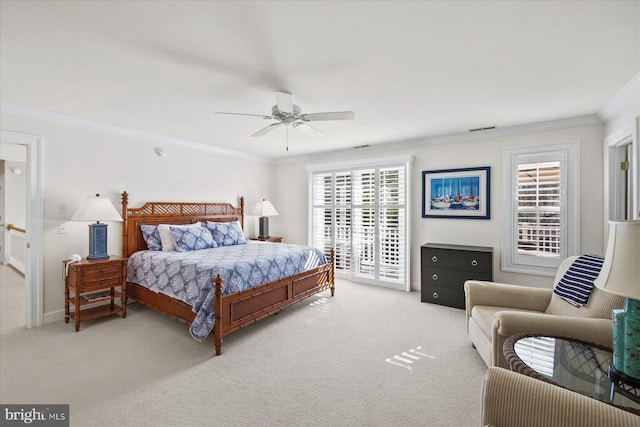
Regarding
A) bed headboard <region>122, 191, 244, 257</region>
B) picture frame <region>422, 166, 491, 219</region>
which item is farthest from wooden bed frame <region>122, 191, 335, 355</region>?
picture frame <region>422, 166, 491, 219</region>

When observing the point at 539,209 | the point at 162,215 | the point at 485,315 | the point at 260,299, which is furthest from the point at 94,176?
the point at 539,209

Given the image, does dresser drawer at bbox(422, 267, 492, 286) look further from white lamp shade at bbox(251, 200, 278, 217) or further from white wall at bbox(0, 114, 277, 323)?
white wall at bbox(0, 114, 277, 323)

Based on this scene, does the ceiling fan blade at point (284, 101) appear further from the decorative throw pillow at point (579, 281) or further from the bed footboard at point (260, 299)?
the decorative throw pillow at point (579, 281)

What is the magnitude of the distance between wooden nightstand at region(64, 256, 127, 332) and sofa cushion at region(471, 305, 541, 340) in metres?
4.11

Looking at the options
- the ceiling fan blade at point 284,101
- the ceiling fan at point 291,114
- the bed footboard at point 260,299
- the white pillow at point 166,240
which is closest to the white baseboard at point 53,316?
the white pillow at point 166,240

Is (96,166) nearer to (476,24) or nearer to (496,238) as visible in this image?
(476,24)

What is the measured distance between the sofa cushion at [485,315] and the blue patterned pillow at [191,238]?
12.2ft

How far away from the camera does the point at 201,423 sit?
1.88 meters

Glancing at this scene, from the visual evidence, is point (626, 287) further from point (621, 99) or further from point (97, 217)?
point (97, 217)

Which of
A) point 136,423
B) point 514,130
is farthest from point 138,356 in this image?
point 514,130

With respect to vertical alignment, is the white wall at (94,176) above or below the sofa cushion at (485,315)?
above

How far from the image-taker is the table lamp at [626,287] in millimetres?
1270

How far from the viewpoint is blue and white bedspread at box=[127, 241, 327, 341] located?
2906 mm

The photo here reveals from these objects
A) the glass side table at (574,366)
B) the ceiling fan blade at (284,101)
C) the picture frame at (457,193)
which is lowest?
the glass side table at (574,366)
